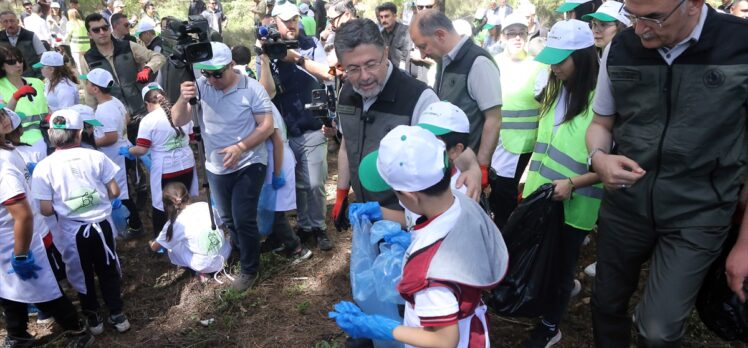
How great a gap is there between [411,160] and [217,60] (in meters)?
2.44

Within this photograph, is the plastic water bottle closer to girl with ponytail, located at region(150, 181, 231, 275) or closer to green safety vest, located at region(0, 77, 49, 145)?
girl with ponytail, located at region(150, 181, 231, 275)

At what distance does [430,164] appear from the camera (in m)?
1.75

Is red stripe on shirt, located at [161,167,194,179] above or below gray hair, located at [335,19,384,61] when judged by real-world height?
below

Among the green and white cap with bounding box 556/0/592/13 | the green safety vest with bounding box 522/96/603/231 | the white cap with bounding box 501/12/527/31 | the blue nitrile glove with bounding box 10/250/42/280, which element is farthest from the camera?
the green and white cap with bounding box 556/0/592/13

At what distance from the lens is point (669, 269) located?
85.8 inches

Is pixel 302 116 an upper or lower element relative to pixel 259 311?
upper

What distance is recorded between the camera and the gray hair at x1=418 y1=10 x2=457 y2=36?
3.50 metres

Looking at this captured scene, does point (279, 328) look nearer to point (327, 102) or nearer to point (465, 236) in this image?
point (327, 102)

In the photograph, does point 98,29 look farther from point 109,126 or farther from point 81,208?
point 81,208

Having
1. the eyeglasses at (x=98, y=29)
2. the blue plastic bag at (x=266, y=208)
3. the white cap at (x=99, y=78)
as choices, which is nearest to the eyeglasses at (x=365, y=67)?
the blue plastic bag at (x=266, y=208)

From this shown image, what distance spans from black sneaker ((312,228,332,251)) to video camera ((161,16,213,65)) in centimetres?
204

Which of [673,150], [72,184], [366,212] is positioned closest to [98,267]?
[72,184]

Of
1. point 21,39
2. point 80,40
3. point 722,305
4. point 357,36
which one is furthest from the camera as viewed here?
point 80,40

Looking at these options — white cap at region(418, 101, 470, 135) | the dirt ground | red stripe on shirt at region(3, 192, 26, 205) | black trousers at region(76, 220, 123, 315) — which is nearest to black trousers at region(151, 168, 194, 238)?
the dirt ground
